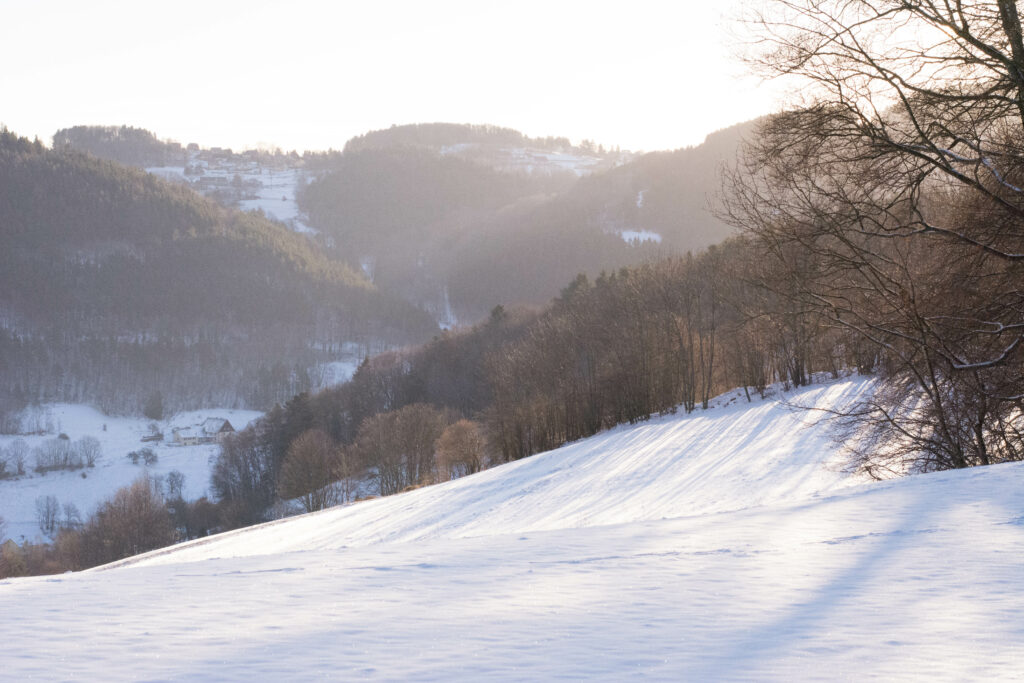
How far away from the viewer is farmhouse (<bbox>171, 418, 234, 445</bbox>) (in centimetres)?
13362

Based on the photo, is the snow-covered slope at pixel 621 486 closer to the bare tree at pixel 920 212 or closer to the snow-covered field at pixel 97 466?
the bare tree at pixel 920 212

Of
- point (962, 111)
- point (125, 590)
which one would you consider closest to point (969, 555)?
point (962, 111)

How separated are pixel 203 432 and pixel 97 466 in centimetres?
2091

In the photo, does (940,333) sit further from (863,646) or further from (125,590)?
(125,590)

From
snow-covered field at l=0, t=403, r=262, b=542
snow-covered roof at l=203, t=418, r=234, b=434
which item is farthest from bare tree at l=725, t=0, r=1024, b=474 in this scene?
snow-covered roof at l=203, t=418, r=234, b=434

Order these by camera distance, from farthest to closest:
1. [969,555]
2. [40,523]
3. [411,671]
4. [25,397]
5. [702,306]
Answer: [25,397]
[40,523]
[702,306]
[969,555]
[411,671]

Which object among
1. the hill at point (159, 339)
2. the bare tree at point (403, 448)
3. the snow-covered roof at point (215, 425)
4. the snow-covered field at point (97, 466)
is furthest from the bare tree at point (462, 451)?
the hill at point (159, 339)

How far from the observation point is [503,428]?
44.4 m

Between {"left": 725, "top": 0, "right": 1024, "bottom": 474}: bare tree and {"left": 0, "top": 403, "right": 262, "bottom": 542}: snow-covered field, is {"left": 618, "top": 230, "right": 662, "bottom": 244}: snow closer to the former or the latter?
{"left": 0, "top": 403, "right": 262, "bottom": 542}: snow-covered field

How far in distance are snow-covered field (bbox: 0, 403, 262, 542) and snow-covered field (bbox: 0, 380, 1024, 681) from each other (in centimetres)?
9383

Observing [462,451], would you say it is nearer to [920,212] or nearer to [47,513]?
[920,212]

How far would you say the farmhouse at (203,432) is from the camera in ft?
438

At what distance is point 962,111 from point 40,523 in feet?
342

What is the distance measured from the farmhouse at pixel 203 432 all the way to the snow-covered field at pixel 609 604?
432 feet
